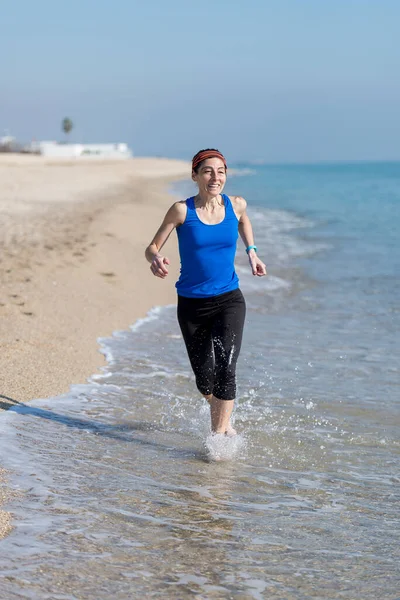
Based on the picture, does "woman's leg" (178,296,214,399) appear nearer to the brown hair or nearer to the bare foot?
the bare foot

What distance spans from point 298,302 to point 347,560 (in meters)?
7.66

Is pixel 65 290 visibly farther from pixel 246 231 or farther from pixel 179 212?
pixel 179 212

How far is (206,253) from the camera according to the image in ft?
16.5

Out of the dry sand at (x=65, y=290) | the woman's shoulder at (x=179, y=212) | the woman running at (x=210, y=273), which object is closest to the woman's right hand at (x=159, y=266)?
the woman running at (x=210, y=273)

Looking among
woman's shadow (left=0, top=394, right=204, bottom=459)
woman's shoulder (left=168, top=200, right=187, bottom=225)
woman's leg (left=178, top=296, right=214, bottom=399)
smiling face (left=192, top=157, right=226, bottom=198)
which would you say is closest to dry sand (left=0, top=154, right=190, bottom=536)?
woman's shadow (left=0, top=394, right=204, bottom=459)

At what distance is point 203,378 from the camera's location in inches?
207

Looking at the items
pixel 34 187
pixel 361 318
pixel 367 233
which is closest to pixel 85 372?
pixel 361 318

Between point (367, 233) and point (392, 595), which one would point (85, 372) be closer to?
point (392, 595)

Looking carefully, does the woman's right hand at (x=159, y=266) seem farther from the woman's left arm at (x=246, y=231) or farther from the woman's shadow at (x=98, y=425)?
the woman's shadow at (x=98, y=425)

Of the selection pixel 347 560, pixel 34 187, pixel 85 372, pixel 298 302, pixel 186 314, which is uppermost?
pixel 186 314

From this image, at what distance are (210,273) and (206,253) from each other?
0.13 metres

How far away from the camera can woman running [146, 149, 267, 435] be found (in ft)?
16.4

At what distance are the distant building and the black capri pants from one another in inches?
4101

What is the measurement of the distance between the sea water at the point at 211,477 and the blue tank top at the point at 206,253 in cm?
97
